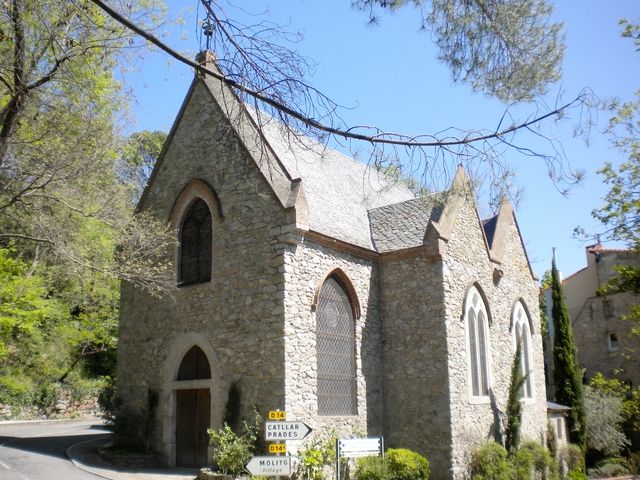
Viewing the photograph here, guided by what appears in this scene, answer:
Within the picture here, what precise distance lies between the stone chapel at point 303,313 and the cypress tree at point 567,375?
27.1 feet

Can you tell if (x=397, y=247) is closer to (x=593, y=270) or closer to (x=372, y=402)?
(x=372, y=402)

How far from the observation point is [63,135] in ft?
48.0

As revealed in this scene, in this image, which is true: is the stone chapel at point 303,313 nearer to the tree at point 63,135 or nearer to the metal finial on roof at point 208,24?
the tree at point 63,135

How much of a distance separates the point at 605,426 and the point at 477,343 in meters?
12.7

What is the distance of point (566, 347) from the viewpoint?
28.8m

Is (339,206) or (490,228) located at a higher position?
(490,228)

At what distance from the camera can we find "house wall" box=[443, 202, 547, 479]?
54.7 feet

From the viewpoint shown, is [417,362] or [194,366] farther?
[417,362]

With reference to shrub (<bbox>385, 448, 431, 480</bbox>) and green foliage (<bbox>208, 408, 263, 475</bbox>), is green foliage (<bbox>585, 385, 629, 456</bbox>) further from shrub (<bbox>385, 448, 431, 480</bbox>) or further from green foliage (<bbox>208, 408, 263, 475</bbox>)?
green foliage (<bbox>208, 408, 263, 475</bbox>)

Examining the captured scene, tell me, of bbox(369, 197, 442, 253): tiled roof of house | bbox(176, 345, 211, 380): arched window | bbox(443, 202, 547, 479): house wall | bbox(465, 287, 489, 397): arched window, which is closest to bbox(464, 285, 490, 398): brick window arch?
bbox(465, 287, 489, 397): arched window

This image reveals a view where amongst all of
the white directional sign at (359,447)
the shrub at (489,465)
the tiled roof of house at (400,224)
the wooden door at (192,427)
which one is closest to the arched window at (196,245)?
the wooden door at (192,427)

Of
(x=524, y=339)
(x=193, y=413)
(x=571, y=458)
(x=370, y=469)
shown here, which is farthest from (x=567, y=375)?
(x=193, y=413)

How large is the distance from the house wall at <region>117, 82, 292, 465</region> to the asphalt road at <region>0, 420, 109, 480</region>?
245cm

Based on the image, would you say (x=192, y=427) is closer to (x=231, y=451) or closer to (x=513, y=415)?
(x=231, y=451)
